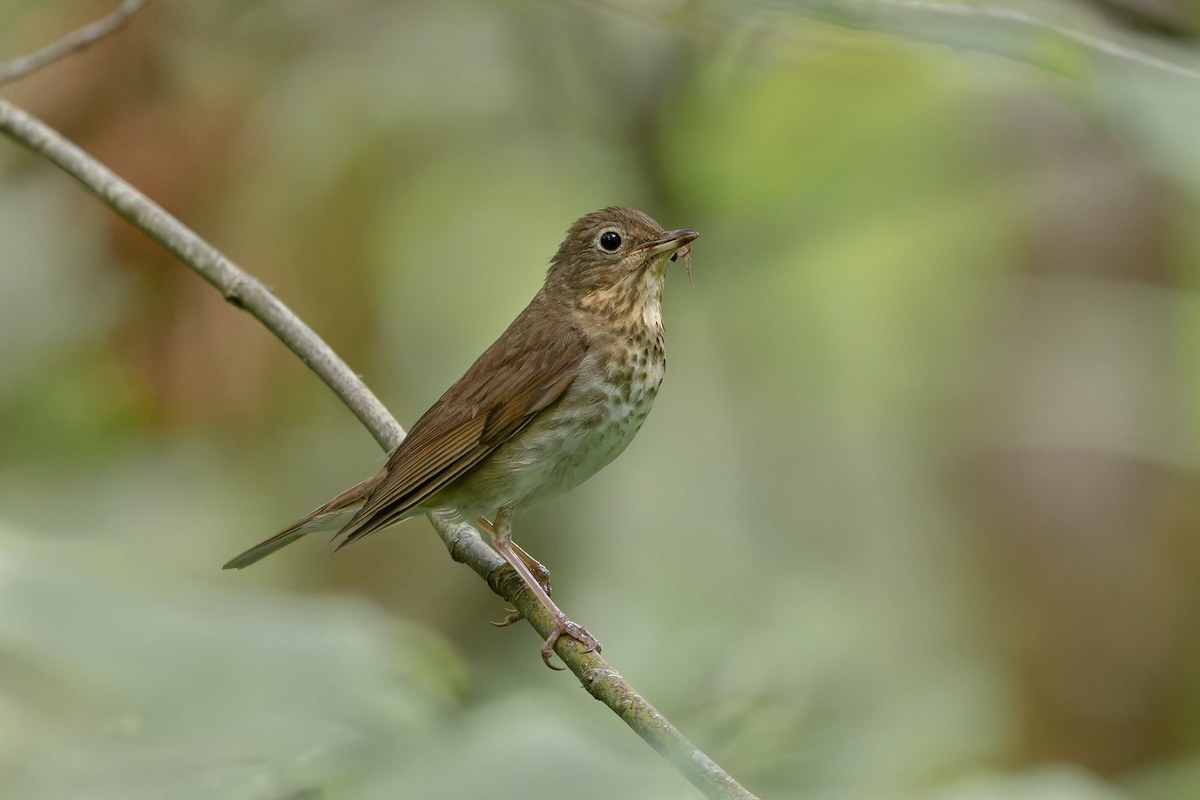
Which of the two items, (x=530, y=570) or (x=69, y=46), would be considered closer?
(x=69, y=46)

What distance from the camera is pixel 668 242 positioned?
14.3 ft

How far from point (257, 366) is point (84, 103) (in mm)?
1261

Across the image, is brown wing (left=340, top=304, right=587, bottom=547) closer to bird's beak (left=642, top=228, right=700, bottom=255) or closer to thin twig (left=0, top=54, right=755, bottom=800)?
thin twig (left=0, top=54, right=755, bottom=800)

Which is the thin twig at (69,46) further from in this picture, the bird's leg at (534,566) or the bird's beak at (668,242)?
the bird's leg at (534,566)

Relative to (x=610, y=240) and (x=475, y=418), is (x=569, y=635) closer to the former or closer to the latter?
(x=475, y=418)

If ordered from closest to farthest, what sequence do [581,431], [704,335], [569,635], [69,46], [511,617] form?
[569,635] < [581,431] < [69,46] < [511,617] < [704,335]

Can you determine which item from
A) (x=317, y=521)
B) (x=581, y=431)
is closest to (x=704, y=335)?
(x=581, y=431)

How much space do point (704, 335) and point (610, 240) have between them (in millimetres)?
1636

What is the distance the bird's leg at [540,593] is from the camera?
11.4 ft

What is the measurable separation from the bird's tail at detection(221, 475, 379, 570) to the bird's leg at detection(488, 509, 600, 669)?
0.42 m

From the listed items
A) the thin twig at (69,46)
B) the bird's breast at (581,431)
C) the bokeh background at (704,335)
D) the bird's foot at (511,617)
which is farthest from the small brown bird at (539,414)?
the thin twig at (69,46)

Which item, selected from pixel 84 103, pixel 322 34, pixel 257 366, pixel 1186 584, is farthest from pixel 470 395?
pixel 1186 584

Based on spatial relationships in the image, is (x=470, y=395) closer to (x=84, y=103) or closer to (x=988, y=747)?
(x=988, y=747)

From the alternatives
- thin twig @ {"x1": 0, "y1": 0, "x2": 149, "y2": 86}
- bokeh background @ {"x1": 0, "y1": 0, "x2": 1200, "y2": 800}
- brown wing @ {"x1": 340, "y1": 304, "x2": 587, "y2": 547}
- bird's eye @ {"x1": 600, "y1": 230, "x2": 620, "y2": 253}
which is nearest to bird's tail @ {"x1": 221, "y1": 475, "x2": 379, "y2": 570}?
brown wing @ {"x1": 340, "y1": 304, "x2": 587, "y2": 547}
